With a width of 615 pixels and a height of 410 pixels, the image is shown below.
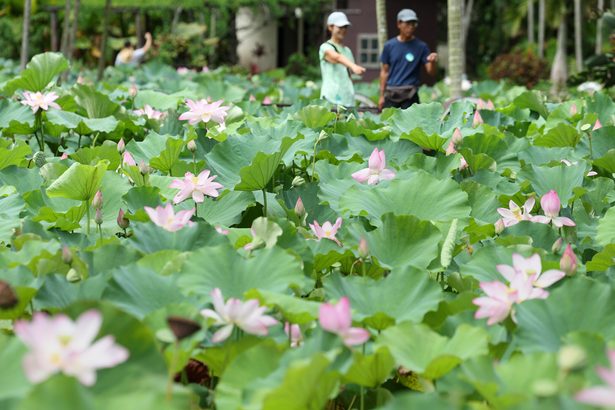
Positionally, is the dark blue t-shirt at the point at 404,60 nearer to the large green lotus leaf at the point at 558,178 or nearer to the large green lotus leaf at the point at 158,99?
the large green lotus leaf at the point at 158,99

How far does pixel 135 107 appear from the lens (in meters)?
4.68

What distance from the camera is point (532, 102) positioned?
171 inches

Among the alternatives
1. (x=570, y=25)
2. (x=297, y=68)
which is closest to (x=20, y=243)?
(x=297, y=68)

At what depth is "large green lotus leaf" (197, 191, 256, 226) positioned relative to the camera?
2199 millimetres

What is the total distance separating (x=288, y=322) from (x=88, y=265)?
36cm

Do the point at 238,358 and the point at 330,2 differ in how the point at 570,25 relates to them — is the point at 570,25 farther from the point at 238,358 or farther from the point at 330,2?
the point at 238,358

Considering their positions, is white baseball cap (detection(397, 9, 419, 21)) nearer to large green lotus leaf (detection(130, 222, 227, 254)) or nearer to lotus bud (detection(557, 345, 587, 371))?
large green lotus leaf (detection(130, 222, 227, 254))

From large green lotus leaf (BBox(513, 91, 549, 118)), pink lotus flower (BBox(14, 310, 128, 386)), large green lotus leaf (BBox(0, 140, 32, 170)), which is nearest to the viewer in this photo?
pink lotus flower (BBox(14, 310, 128, 386))

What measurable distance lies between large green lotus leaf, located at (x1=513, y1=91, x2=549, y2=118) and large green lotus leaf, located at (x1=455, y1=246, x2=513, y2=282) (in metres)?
2.74

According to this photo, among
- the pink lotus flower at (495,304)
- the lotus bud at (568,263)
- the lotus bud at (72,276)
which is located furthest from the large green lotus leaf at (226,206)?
the pink lotus flower at (495,304)

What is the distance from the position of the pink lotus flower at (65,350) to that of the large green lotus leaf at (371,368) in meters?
0.35

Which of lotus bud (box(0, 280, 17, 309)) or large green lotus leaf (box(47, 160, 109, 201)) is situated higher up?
lotus bud (box(0, 280, 17, 309))

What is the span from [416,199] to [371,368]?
35.6 inches

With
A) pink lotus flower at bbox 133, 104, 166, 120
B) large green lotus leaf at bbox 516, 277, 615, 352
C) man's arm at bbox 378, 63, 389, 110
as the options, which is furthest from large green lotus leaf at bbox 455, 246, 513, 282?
man's arm at bbox 378, 63, 389, 110
